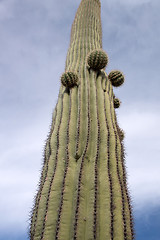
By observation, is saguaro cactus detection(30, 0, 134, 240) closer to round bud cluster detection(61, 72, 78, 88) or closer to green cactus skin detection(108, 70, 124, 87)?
round bud cluster detection(61, 72, 78, 88)

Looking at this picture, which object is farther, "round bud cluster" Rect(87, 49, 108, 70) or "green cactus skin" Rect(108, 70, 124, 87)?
"green cactus skin" Rect(108, 70, 124, 87)

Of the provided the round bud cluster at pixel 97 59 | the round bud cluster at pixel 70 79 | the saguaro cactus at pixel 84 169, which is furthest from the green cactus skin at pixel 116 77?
the round bud cluster at pixel 70 79

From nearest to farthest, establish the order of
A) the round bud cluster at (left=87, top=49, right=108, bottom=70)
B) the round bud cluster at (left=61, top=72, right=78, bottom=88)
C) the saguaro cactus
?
1. the saguaro cactus
2. the round bud cluster at (left=61, top=72, right=78, bottom=88)
3. the round bud cluster at (left=87, top=49, right=108, bottom=70)

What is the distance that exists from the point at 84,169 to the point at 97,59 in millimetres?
2828

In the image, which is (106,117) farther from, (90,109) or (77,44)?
(77,44)

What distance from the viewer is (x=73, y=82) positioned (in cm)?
546

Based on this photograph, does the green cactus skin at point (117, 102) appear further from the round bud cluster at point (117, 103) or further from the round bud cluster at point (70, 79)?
the round bud cluster at point (70, 79)

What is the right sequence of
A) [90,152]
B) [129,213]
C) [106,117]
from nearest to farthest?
[129,213], [90,152], [106,117]

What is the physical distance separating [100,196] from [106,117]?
1591mm

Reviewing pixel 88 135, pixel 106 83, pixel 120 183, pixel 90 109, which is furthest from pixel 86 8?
pixel 120 183

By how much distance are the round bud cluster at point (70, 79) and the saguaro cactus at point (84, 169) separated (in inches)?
0.8

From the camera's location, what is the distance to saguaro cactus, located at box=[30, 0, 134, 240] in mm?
3116

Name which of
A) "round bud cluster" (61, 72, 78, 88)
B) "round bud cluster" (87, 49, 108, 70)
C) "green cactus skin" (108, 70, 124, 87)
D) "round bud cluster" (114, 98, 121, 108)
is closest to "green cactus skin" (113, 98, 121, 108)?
"round bud cluster" (114, 98, 121, 108)

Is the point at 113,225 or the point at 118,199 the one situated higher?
the point at 118,199
